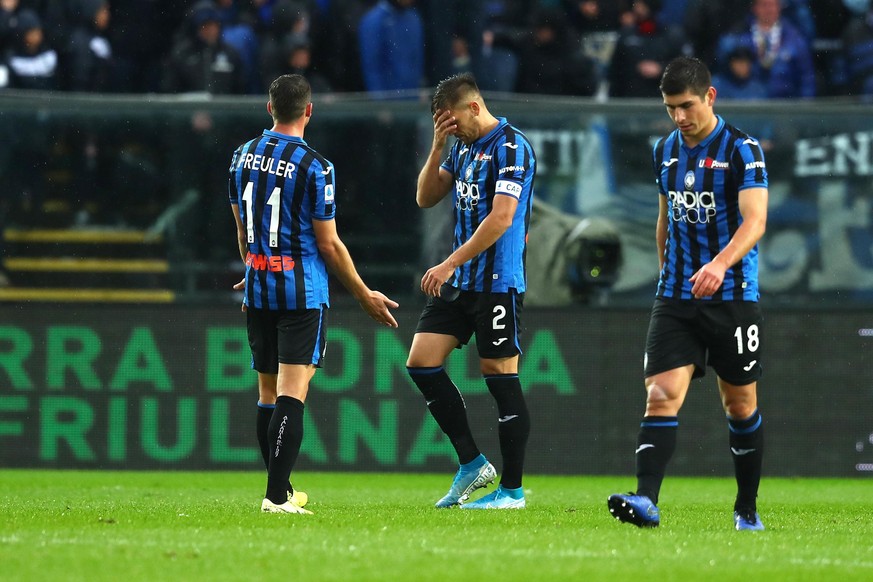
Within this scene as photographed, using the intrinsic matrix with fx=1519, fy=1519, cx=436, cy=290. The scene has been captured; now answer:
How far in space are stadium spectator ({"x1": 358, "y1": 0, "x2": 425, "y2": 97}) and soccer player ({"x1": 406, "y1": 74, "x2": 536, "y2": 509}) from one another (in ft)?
19.0

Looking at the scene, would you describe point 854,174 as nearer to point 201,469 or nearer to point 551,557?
point 201,469

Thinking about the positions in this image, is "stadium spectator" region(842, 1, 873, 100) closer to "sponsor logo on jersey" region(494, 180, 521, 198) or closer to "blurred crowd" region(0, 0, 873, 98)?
"blurred crowd" region(0, 0, 873, 98)

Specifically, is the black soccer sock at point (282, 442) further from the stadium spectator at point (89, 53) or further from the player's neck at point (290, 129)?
the stadium spectator at point (89, 53)

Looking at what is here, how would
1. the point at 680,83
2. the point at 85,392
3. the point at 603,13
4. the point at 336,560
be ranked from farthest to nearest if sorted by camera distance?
the point at 603,13 < the point at 85,392 < the point at 680,83 < the point at 336,560

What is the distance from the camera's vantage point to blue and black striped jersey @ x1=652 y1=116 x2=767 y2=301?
259 inches

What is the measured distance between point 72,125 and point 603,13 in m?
5.80

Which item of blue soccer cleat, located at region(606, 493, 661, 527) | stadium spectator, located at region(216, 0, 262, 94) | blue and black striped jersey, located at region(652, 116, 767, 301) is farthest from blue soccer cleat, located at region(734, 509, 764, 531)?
stadium spectator, located at region(216, 0, 262, 94)

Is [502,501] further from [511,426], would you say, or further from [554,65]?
[554,65]

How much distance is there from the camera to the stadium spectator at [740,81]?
13.7m


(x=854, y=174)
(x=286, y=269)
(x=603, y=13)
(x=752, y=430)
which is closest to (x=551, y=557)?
(x=752, y=430)

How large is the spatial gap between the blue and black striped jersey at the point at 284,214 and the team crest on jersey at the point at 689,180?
63.4 inches

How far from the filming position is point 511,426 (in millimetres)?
7605

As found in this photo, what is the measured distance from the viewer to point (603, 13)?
14984 mm

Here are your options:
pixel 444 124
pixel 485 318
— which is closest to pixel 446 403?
pixel 485 318
